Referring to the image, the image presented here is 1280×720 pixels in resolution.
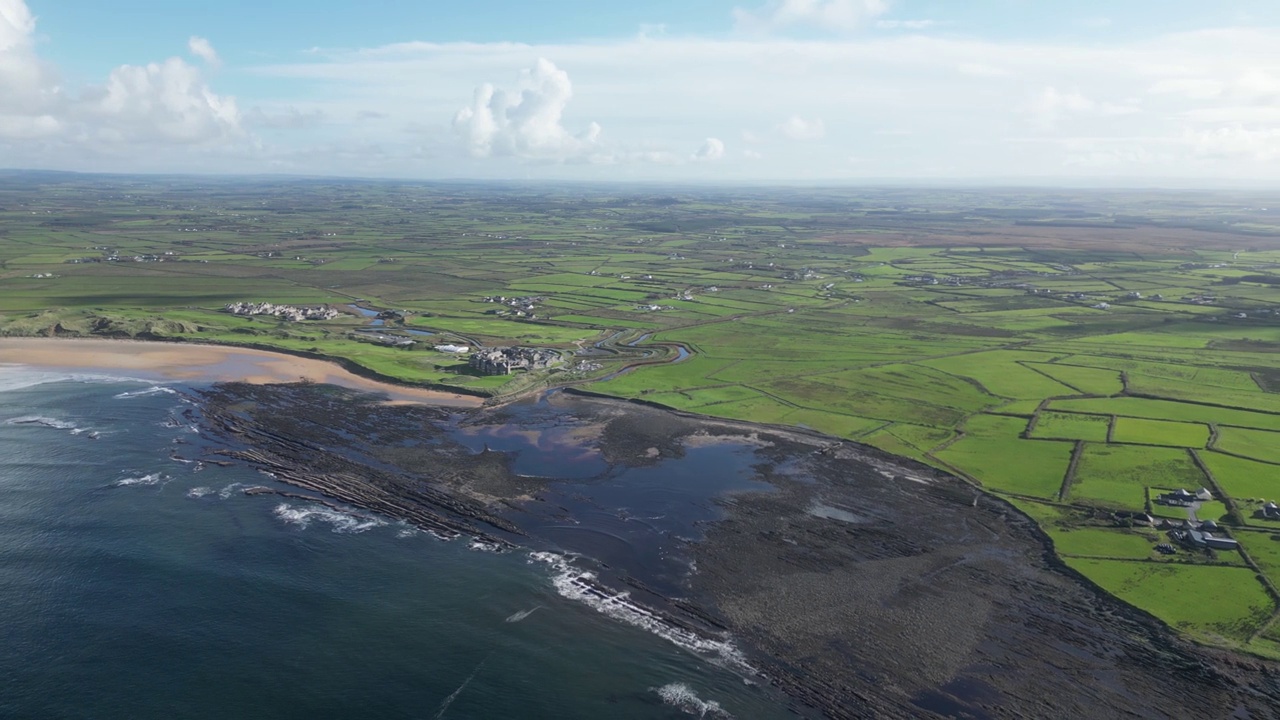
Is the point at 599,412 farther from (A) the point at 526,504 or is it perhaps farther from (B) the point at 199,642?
(B) the point at 199,642

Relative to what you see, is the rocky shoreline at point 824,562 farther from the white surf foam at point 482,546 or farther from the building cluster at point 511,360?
the building cluster at point 511,360

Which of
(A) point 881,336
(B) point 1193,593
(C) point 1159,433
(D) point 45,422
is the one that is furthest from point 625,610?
(A) point 881,336

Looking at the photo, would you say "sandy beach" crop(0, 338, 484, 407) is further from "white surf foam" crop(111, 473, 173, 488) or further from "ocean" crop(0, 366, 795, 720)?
"ocean" crop(0, 366, 795, 720)

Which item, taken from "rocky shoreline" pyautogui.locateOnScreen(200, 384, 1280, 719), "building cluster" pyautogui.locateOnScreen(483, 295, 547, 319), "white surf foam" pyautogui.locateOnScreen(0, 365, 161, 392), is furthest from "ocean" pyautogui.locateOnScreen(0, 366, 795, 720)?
"building cluster" pyautogui.locateOnScreen(483, 295, 547, 319)

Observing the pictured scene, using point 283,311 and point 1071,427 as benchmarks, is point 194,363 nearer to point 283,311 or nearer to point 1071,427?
point 283,311

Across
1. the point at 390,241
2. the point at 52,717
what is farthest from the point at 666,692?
the point at 390,241

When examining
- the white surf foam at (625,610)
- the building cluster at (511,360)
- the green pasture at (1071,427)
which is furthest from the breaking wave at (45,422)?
the green pasture at (1071,427)
